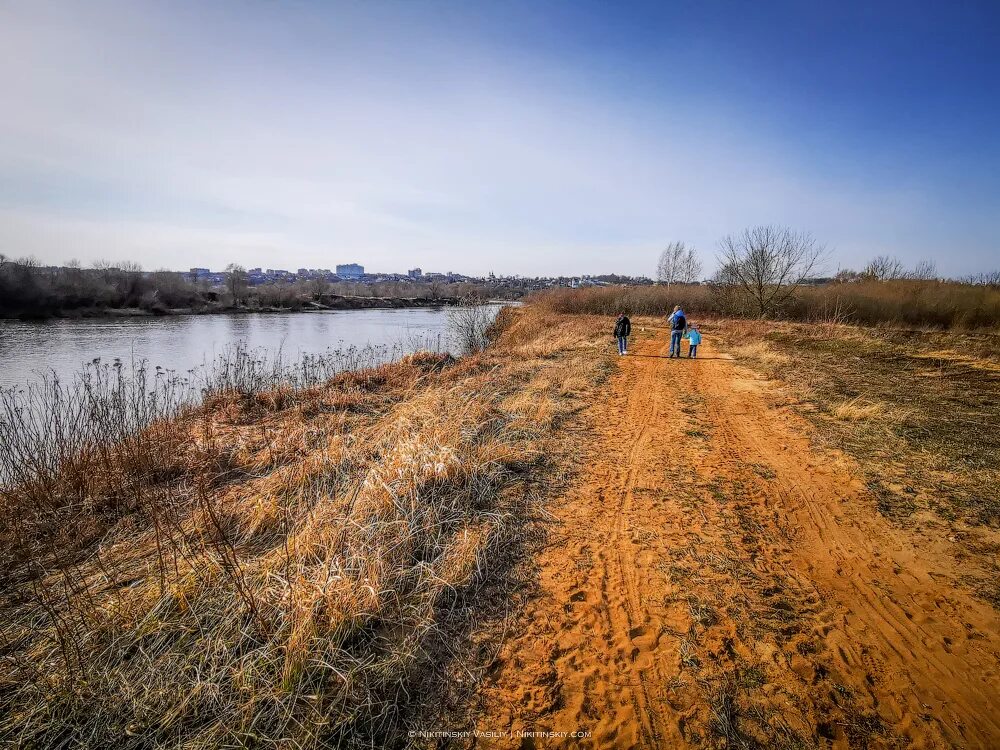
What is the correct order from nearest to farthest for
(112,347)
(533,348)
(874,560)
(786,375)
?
(874,560)
(786,375)
(533,348)
(112,347)

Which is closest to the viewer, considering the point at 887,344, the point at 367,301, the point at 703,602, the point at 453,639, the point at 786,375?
the point at 453,639

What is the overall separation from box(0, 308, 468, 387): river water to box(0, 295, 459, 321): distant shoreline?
2.44 meters

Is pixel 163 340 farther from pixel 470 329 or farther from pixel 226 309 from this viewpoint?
pixel 226 309

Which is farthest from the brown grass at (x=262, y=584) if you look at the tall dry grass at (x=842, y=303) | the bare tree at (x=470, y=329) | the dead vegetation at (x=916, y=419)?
the tall dry grass at (x=842, y=303)

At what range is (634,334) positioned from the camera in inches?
902

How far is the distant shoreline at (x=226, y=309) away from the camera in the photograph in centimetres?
3425

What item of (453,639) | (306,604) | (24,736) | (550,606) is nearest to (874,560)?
(550,606)

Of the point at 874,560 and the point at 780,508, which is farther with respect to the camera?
the point at 780,508

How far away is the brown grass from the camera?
8.41 feet

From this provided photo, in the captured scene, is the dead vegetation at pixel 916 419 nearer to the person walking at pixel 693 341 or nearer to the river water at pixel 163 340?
the person walking at pixel 693 341

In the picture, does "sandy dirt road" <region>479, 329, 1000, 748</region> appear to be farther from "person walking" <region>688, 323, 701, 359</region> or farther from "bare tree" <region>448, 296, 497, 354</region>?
"bare tree" <region>448, 296, 497, 354</region>

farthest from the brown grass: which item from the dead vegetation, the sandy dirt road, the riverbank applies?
the dead vegetation

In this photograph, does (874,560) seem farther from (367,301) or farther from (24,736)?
(367,301)

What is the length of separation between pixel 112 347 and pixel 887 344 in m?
37.5
